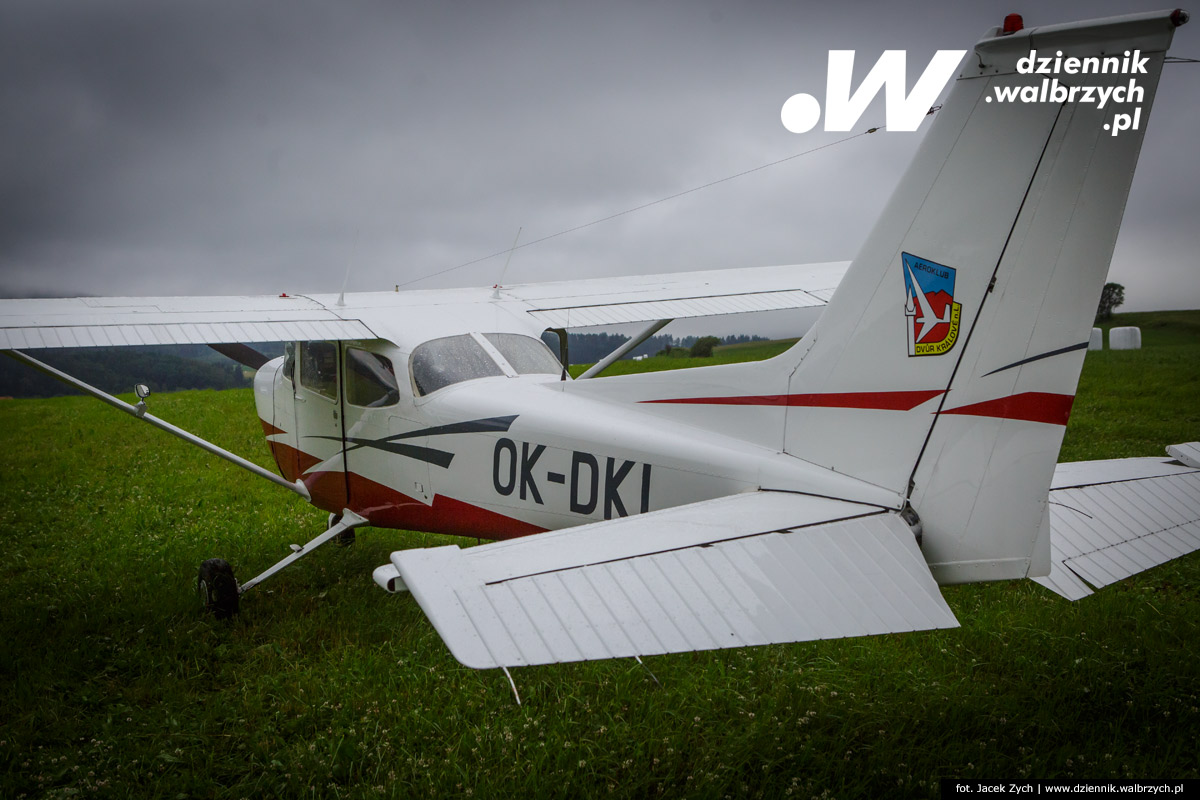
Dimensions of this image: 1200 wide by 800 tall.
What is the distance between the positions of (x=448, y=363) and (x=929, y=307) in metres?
3.18

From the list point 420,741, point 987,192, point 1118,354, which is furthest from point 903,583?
point 1118,354

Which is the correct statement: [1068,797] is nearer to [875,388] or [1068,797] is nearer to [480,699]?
[875,388]

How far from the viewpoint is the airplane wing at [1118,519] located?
3.41 metres

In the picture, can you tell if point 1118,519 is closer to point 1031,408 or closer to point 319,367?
point 1031,408

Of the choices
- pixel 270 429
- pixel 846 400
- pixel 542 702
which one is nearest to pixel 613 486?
pixel 846 400

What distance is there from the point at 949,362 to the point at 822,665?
2411 millimetres

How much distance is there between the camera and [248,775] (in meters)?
3.65

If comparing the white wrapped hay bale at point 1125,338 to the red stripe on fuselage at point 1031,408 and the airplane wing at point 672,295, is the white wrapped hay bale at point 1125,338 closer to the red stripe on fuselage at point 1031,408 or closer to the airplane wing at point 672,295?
the airplane wing at point 672,295

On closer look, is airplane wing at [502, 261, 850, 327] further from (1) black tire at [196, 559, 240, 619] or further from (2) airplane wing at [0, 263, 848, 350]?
(1) black tire at [196, 559, 240, 619]

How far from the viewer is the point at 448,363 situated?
16.7 feet

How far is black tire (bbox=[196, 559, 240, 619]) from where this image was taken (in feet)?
18.1

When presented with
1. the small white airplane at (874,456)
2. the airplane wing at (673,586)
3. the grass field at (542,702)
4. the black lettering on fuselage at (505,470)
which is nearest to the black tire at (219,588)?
the grass field at (542,702)

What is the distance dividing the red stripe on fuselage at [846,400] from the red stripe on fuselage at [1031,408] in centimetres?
21

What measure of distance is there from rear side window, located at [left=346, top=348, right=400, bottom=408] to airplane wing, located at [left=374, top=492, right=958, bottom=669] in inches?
118
